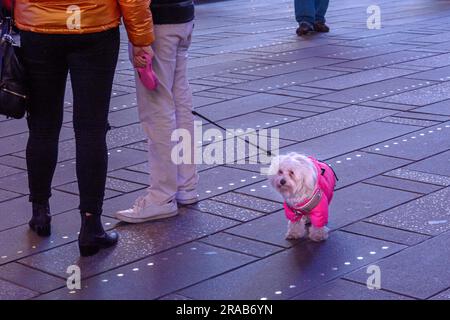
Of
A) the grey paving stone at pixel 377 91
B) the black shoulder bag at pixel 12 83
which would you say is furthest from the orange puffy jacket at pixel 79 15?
the grey paving stone at pixel 377 91

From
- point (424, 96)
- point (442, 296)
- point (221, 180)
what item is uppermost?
point (442, 296)

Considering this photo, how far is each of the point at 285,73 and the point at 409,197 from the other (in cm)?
386

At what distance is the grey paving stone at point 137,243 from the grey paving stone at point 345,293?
85 centimetres

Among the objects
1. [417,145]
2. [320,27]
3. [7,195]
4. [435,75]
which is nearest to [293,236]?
[7,195]

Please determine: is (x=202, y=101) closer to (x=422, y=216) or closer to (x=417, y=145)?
(x=417, y=145)

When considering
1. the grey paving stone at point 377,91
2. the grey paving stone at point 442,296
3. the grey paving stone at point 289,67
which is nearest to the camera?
the grey paving stone at point 442,296

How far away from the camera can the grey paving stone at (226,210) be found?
4676 mm

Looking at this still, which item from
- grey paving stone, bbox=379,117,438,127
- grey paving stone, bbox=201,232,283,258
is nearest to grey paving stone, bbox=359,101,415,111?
grey paving stone, bbox=379,117,438,127

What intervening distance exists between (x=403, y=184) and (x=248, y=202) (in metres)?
0.84

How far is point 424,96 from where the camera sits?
734 centimetres

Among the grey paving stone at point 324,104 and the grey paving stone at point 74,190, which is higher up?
the grey paving stone at point 74,190

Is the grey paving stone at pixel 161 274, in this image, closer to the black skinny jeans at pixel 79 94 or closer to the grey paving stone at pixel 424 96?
the black skinny jeans at pixel 79 94

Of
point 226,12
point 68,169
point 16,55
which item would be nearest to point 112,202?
point 68,169

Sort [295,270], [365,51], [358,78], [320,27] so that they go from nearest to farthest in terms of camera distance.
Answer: [295,270], [358,78], [365,51], [320,27]
